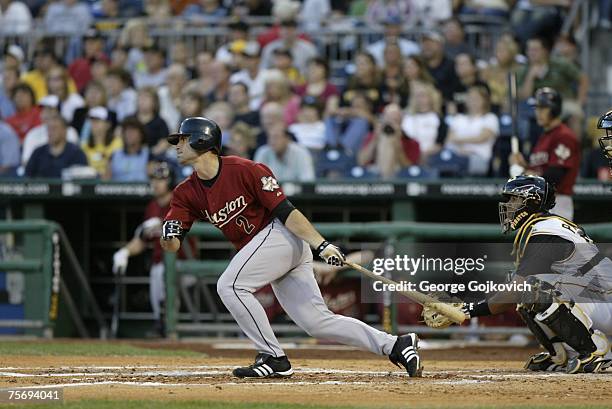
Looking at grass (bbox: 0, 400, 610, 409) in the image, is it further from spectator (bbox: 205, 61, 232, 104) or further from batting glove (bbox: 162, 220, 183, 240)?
spectator (bbox: 205, 61, 232, 104)

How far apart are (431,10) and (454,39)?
977mm

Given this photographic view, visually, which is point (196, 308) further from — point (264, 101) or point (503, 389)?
point (503, 389)

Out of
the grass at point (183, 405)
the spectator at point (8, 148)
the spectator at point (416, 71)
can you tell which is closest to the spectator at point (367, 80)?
the spectator at point (416, 71)

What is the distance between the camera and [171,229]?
23.5 ft

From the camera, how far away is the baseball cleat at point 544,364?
301 inches

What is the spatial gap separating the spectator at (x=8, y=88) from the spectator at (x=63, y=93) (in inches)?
18.4

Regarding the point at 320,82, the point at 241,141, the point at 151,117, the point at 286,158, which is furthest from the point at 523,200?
the point at 151,117

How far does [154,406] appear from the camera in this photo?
19.1ft

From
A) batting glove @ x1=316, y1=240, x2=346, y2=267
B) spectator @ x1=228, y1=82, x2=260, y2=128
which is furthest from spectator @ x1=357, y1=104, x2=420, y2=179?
batting glove @ x1=316, y1=240, x2=346, y2=267

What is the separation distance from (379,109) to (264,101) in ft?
4.19

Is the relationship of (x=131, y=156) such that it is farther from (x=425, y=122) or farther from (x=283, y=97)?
(x=425, y=122)

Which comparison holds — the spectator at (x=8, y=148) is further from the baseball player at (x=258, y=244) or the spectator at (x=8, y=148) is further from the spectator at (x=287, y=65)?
the baseball player at (x=258, y=244)

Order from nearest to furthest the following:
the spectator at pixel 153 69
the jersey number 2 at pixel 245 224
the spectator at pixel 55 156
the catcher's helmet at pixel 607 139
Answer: the jersey number 2 at pixel 245 224
the catcher's helmet at pixel 607 139
the spectator at pixel 55 156
the spectator at pixel 153 69

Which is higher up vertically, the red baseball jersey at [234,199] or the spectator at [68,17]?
the spectator at [68,17]
